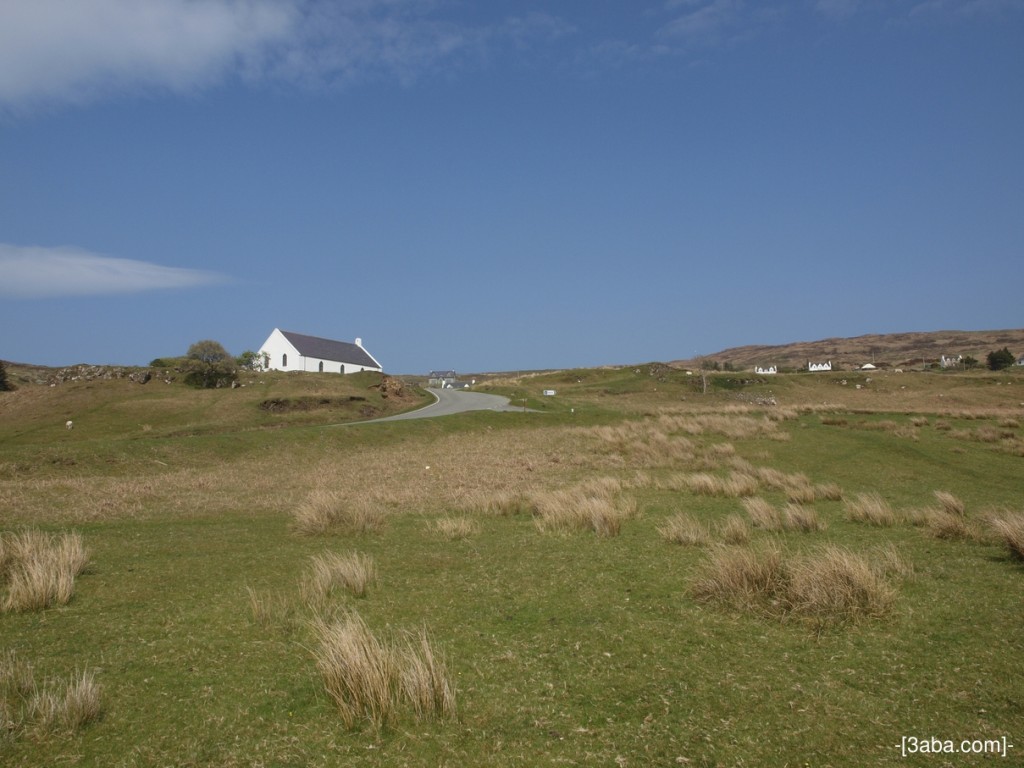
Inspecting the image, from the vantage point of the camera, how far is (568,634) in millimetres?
6719

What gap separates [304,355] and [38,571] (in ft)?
251

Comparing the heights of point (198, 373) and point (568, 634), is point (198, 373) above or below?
above

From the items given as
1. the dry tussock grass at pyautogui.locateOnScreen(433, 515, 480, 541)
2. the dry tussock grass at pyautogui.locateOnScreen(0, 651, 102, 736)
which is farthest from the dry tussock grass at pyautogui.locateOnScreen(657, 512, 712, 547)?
the dry tussock grass at pyautogui.locateOnScreen(0, 651, 102, 736)

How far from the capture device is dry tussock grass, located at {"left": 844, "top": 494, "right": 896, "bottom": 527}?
12492 millimetres

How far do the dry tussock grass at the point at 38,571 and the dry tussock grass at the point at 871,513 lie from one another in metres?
13.1

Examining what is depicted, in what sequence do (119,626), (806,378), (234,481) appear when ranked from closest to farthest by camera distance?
(119,626), (234,481), (806,378)

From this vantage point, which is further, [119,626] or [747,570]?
[747,570]

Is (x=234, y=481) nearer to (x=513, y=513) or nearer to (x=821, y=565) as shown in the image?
(x=513, y=513)

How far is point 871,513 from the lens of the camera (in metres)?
12.7

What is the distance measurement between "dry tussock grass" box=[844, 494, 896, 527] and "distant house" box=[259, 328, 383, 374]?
65651 millimetres

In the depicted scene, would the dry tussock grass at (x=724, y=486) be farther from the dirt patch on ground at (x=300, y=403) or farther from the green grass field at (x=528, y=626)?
the dirt patch on ground at (x=300, y=403)

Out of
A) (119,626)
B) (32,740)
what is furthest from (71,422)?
(32,740)

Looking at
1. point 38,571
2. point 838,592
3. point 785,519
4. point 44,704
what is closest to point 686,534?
point 785,519

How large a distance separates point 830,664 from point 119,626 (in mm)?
7075
